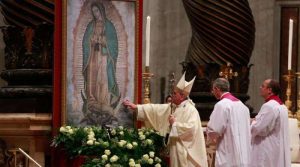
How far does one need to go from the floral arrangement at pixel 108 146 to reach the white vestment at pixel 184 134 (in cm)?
24

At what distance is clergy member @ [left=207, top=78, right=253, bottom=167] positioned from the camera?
26.4 ft

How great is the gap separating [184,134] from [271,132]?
91 centimetres

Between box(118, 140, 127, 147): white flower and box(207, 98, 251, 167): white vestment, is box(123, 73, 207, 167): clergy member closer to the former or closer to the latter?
box(207, 98, 251, 167): white vestment

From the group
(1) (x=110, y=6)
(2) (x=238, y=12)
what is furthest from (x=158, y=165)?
(2) (x=238, y=12)

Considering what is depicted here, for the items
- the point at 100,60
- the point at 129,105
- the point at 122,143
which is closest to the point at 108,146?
the point at 122,143

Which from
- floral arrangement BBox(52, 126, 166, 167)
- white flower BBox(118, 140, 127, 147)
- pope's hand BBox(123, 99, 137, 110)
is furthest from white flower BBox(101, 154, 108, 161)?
pope's hand BBox(123, 99, 137, 110)

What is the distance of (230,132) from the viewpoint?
8.10m

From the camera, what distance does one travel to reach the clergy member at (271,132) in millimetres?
8469

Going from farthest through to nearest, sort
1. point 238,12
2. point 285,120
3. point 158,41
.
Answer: point 158,41, point 238,12, point 285,120

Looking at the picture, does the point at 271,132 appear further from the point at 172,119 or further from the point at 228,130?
the point at 172,119

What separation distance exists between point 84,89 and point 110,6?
2.66ft

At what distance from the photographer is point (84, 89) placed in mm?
8117

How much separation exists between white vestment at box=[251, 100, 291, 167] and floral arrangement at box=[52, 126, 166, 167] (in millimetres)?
1070

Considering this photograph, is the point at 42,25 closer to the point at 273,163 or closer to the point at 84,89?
the point at 84,89
